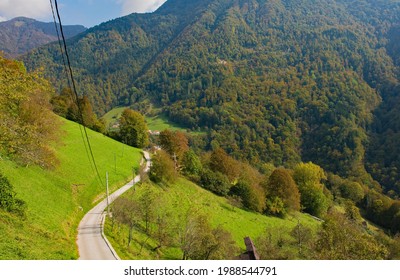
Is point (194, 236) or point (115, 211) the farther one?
point (115, 211)

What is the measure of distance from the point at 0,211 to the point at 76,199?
1304cm

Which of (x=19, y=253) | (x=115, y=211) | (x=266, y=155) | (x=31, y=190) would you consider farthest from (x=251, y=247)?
(x=266, y=155)

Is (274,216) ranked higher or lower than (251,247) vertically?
lower

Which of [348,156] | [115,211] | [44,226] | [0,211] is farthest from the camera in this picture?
[348,156]

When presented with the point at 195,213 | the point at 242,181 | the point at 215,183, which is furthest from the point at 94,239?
the point at 242,181

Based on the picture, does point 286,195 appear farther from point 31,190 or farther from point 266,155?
point 266,155

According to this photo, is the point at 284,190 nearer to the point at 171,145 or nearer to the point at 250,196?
the point at 250,196

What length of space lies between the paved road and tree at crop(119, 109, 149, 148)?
32.8m

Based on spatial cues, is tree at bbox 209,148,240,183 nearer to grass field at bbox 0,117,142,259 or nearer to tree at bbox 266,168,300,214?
tree at bbox 266,168,300,214

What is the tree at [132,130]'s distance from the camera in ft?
217

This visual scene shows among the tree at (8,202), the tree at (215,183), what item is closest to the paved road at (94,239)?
the tree at (8,202)

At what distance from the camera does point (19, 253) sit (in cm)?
1518
